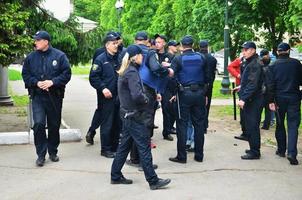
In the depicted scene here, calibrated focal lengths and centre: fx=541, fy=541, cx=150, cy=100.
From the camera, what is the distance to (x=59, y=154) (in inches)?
345

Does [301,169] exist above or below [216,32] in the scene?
below

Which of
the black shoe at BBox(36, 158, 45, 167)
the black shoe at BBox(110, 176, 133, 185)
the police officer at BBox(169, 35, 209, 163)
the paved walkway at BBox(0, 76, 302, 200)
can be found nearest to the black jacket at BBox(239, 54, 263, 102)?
the police officer at BBox(169, 35, 209, 163)

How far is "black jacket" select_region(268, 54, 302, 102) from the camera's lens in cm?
834

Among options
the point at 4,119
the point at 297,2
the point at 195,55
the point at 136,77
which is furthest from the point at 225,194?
the point at 4,119

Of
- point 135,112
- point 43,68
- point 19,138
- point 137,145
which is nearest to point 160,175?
point 137,145

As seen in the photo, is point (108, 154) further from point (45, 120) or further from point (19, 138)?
point (19, 138)

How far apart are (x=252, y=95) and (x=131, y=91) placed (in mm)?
2604

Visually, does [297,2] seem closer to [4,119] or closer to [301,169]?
[301,169]

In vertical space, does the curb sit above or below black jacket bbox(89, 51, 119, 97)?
below

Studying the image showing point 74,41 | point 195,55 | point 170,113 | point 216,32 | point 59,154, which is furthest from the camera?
point 216,32

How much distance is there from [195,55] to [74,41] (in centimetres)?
400

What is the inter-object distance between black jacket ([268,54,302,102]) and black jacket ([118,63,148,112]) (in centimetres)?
269

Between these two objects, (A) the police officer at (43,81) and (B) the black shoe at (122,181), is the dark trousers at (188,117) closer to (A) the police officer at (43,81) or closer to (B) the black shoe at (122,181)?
(B) the black shoe at (122,181)

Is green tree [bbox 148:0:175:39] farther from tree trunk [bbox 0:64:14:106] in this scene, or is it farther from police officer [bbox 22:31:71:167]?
police officer [bbox 22:31:71:167]
